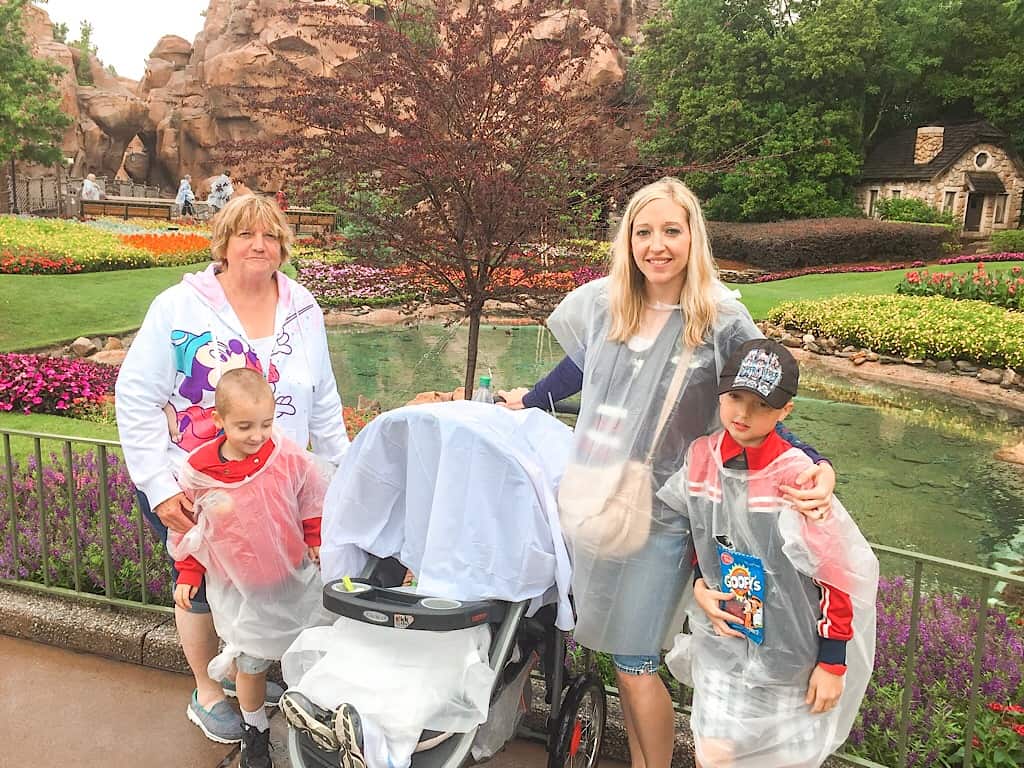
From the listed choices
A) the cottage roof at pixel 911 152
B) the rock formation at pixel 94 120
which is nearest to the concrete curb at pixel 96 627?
the cottage roof at pixel 911 152

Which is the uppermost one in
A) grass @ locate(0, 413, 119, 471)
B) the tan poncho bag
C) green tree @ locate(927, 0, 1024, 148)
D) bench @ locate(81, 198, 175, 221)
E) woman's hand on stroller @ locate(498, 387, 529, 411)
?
green tree @ locate(927, 0, 1024, 148)

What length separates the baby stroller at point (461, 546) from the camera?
1902 mm

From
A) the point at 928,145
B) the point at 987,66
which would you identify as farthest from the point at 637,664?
the point at 987,66

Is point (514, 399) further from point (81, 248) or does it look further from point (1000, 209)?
point (1000, 209)

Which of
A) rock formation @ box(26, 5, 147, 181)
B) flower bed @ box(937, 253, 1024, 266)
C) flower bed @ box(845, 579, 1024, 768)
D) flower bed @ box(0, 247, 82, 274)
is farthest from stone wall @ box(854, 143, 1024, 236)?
rock formation @ box(26, 5, 147, 181)

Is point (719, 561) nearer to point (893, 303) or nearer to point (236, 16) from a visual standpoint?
point (893, 303)

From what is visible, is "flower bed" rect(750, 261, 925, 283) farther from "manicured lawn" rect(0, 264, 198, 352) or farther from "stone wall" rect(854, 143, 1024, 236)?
"manicured lawn" rect(0, 264, 198, 352)

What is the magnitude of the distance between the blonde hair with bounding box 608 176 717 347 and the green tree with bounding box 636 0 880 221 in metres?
24.5

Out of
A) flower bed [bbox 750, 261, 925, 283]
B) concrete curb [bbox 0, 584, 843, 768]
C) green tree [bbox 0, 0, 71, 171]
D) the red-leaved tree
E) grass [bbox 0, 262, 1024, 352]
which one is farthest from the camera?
flower bed [bbox 750, 261, 925, 283]

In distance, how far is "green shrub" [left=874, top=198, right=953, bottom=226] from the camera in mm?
26875

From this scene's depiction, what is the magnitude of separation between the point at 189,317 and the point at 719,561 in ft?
5.78

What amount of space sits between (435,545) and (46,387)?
623 cm

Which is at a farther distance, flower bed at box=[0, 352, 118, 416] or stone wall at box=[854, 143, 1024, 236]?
stone wall at box=[854, 143, 1024, 236]

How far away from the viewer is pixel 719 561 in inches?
80.2
